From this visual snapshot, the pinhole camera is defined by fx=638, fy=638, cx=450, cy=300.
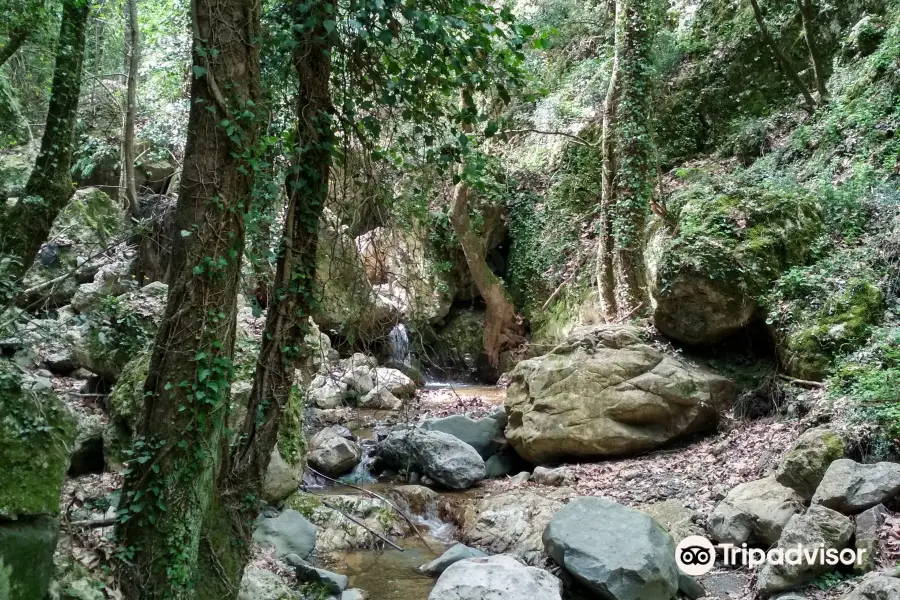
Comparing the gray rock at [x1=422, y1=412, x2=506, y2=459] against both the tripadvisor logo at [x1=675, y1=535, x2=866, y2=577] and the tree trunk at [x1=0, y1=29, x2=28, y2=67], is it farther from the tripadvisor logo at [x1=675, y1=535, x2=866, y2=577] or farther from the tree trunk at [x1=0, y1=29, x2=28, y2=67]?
the tree trunk at [x1=0, y1=29, x2=28, y2=67]

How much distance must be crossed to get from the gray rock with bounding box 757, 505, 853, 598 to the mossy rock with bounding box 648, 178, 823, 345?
3359 millimetres

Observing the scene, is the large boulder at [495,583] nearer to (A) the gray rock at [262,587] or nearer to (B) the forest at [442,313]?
(B) the forest at [442,313]

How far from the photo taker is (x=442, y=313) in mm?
14766

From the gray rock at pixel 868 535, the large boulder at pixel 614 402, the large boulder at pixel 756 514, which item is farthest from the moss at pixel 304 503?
the gray rock at pixel 868 535

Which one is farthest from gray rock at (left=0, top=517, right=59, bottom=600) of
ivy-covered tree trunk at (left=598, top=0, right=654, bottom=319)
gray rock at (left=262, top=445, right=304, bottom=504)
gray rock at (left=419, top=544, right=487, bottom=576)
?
ivy-covered tree trunk at (left=598, top=0, right=654, bottom=319)

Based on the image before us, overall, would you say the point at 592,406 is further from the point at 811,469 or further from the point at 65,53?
the point at 65,53

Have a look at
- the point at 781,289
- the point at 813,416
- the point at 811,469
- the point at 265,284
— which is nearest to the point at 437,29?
the point at 265,284

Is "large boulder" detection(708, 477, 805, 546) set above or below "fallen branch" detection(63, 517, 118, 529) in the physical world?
below

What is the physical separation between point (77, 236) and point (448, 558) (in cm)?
886

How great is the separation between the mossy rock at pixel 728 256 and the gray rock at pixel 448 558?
3.97 m

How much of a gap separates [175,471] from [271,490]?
111 inches

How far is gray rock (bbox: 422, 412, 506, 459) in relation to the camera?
854cm

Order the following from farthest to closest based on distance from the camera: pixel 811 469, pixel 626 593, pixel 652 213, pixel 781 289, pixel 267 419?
pixel 652 213
pixel 781 289
pixel 811 469
pixel 626 593
pixel 267 419

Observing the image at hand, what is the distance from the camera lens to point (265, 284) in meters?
3.70
